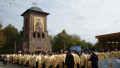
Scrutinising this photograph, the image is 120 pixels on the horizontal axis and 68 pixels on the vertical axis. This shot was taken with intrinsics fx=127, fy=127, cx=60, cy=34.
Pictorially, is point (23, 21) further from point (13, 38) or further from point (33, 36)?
point (13, 38)

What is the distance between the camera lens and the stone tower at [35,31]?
3688 cm

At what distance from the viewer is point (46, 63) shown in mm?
11086

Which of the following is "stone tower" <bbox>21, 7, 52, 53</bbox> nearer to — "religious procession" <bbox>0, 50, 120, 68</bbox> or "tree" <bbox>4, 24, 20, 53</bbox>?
"tree" <bbox>4, 24, 20, 53</bbox>

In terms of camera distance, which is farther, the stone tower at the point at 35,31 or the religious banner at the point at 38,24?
the religious banner at the point at 38,24

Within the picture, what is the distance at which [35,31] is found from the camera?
125ft

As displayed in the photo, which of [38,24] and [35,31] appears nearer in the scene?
[35,31]

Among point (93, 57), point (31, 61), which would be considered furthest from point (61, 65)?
point (31, 61)

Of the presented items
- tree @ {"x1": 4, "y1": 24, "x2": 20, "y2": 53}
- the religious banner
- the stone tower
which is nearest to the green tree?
the stone tower

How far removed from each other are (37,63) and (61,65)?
3465 mm

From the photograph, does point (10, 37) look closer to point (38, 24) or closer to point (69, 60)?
point (38, 24)

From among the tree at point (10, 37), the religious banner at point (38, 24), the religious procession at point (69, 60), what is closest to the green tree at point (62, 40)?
the religious banner at point (38, 24)

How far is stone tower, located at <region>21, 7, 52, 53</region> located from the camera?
36.9 metres

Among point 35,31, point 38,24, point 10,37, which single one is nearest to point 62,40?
point 38,24

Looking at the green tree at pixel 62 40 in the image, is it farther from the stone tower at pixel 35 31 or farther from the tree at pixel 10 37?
the tree at pixel 10 37
